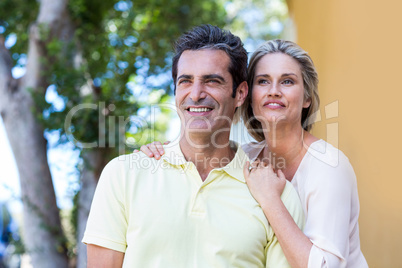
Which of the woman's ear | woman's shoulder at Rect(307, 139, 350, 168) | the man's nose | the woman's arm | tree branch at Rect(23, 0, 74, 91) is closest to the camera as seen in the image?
the woman's arm

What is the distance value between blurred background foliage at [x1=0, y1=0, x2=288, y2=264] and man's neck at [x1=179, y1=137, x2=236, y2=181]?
8.43 feet

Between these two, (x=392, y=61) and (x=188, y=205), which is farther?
(x=392, y=61)

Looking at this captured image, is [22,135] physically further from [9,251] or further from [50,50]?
[9,251]

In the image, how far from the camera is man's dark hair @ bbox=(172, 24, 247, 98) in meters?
2.05

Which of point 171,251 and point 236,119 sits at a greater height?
point 236,119

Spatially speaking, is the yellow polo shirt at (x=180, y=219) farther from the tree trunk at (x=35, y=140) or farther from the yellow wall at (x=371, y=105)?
the tree trunk at (x=35, y=140)

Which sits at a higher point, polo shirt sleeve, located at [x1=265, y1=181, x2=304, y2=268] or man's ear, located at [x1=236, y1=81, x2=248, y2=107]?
man's ear, located at [x1=236, y1=81, x2=248, y2=107]

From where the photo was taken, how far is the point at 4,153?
5074mm

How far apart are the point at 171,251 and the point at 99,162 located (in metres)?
2.97

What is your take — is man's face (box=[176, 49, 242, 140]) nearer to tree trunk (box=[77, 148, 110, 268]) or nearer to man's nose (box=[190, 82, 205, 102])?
man's nose (box=[190, 82, 205, 102])

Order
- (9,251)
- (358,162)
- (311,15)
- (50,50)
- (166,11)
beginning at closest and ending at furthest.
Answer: (358,162) < (311,15) < (50,50) < (9,251) < (166,11)

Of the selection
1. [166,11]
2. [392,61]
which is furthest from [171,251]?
[166,11]

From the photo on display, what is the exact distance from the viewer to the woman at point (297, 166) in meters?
1.85

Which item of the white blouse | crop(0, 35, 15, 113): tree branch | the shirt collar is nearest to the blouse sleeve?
the white blouse
